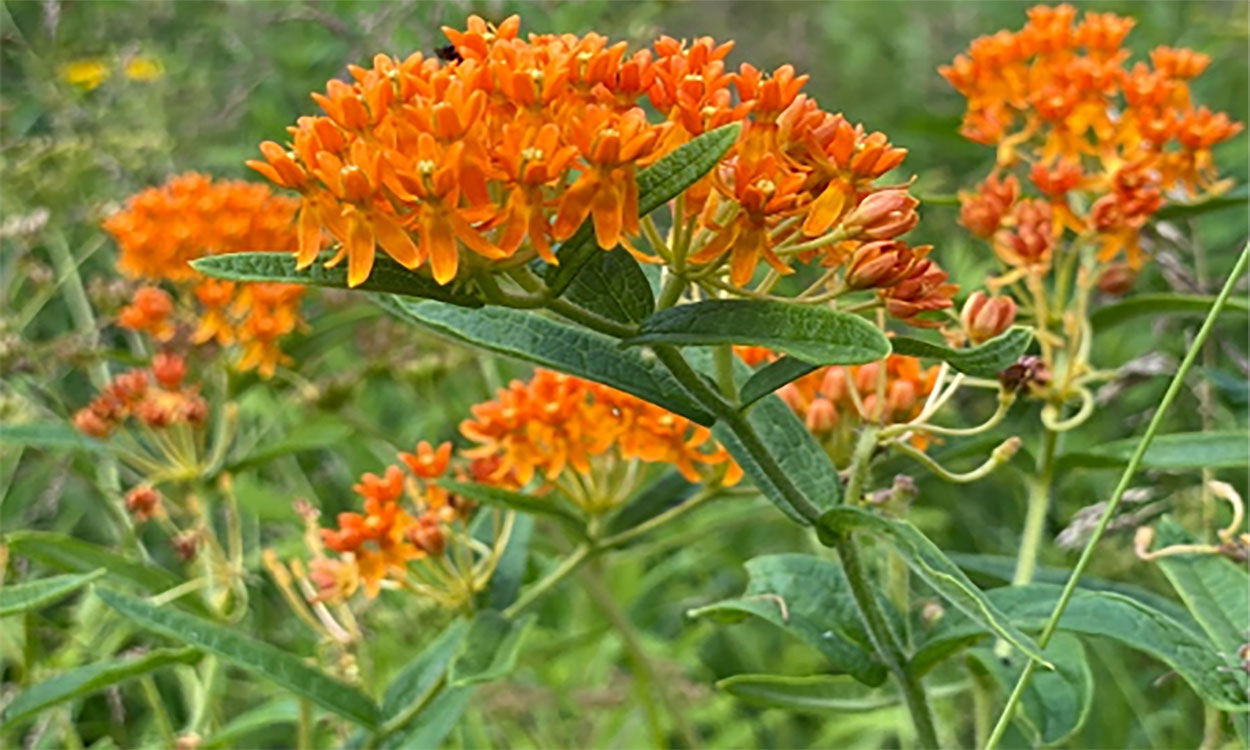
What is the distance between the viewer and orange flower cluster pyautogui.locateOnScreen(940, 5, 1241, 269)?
6.18 feet

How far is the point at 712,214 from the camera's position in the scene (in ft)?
4.05

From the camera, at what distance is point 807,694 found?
5.99ft

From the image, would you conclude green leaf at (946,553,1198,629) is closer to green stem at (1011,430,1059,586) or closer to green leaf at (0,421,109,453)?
Result: green stem at (1011,430,1059,586)

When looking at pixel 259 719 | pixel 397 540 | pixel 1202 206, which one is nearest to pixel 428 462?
pixel 397 540

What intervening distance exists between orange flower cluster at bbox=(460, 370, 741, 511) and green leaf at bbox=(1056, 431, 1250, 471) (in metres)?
0.46

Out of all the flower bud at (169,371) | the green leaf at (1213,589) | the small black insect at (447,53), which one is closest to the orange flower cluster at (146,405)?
the flower bud at (169,371)

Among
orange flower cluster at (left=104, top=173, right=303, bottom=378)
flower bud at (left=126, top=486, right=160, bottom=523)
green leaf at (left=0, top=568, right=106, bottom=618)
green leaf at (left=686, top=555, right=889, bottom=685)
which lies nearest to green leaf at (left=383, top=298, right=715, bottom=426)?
green leaf at (left=686, top=555, right=889, bottom=685)

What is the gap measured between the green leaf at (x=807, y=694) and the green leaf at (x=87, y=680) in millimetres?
636

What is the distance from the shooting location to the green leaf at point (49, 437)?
2172mm

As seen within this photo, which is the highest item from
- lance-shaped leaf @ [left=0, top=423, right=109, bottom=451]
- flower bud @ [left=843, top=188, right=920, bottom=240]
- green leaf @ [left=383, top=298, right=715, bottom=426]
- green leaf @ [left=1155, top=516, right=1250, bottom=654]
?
flower bud @ [left=843, top=188, right=920, bottom=240]

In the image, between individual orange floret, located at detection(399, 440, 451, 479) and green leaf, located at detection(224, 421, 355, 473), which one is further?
green leaf, located at detection(224, 421, 355, 473)

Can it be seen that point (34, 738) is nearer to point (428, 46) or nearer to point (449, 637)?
point (449, 637)

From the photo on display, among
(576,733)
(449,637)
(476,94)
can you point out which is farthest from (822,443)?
→ (576,733)

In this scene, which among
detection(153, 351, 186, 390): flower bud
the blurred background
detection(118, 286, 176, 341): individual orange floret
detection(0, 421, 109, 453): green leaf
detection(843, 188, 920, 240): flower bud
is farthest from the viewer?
the blurred background
